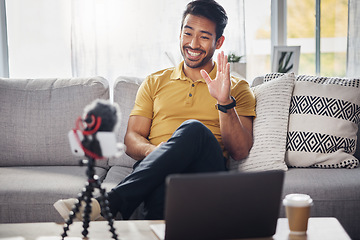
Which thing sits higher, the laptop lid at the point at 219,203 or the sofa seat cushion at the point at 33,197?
the laptop lid at the point at 219,203

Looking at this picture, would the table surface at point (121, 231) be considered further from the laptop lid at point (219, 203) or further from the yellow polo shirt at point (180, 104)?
the yellow polo shirt at point (180, 104)

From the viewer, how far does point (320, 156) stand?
2211 mm

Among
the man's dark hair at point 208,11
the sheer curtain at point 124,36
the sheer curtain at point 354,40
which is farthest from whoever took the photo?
the sheer curtain at point 124,36

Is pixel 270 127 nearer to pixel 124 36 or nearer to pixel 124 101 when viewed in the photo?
pixel 124 101

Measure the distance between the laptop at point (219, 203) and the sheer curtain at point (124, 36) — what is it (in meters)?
2.24

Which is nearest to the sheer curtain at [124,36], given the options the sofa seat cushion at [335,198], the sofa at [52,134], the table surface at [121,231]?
the sofa at [52,134]

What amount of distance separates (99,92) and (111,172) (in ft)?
1.61

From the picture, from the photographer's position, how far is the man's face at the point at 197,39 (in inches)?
90.5

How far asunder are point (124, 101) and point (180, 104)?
414mm

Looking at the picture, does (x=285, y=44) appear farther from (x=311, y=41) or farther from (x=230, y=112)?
(x=230, y=112)

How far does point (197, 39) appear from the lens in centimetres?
230

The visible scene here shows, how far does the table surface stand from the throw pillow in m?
0.72

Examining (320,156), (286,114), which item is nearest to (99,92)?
(286,114)

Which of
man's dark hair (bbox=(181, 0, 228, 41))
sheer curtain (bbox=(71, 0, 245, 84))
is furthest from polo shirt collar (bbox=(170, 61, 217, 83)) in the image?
sheer curtain (bbox=(71, 0, 245, 84))
